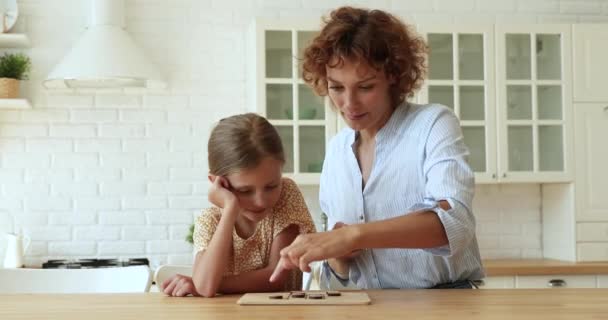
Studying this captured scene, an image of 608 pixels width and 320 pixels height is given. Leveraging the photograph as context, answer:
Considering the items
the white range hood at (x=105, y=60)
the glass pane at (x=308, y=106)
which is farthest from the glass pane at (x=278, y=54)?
the white range hood at (x=105, y=60)

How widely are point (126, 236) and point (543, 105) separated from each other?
7.64 feet

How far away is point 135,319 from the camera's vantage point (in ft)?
5.20

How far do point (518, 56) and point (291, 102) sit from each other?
4.10ft

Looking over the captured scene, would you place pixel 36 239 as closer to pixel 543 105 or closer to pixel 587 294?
pixel 543 105

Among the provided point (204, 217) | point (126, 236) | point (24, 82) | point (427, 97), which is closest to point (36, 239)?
Result: point (126, 236)

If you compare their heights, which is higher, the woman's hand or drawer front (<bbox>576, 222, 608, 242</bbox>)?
the woman's hand

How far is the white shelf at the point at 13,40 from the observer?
4.40m

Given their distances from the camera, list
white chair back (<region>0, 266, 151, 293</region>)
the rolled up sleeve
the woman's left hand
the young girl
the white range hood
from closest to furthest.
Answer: the woman's left hand < the rolled up sleeve < the young girl < white chair back (<region>0, 266, 151, 293</region>) < the white range hood

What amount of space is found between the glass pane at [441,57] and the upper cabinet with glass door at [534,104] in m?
0.25

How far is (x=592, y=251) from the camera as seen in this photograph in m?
4.61

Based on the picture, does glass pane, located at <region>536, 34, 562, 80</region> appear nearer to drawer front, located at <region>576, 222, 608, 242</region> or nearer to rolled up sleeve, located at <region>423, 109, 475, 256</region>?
drawer front, located at <region>576, 222, 608, 242</region>

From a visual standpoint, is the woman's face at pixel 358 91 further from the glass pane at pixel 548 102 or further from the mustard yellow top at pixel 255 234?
the glass pane at pixel 548 102

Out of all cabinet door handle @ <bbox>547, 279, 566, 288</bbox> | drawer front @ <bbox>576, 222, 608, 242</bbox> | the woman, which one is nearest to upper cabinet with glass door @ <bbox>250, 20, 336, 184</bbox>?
cabinet door handle @ <bbox>547, 279, 566, 288</bbox>

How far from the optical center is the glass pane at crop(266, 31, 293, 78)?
4449mm
